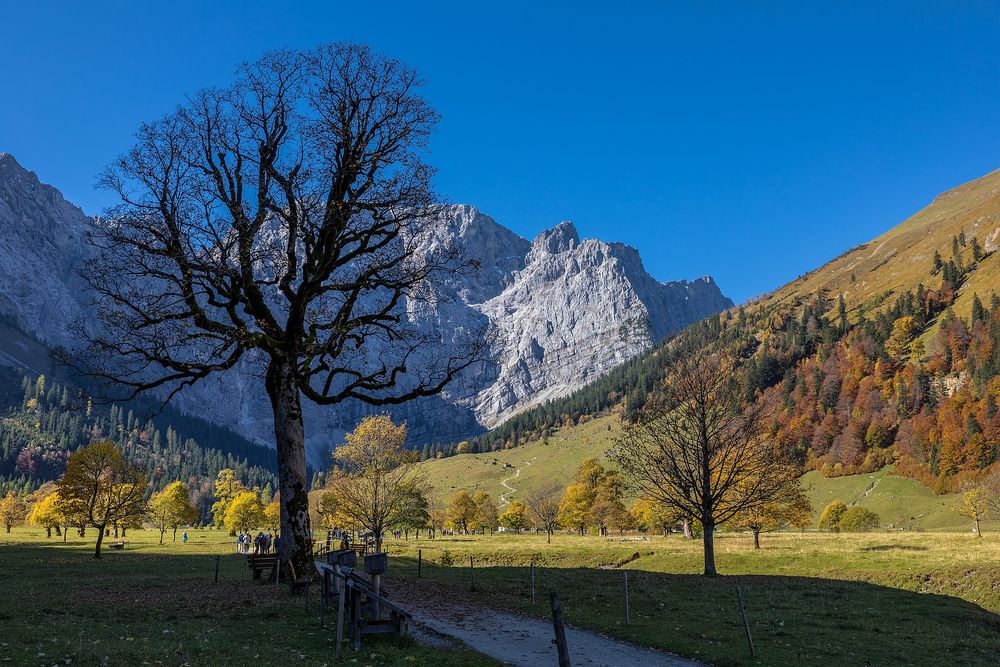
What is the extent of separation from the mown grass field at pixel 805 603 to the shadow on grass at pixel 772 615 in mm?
51

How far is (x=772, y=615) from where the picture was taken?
71.9 feet

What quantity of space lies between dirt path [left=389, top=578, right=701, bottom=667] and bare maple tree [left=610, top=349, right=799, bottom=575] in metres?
19.7

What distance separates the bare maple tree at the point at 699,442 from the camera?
126 feet

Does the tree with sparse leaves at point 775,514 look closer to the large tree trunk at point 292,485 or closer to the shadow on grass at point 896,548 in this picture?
the shadow on grass at point 896,548

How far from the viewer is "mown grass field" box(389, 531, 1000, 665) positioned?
1642cm

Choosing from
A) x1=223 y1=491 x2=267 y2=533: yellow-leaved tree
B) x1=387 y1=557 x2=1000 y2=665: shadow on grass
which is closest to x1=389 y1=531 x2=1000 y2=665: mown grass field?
x1=387 y1=557 x2=1000 y2=665: shadow on grass

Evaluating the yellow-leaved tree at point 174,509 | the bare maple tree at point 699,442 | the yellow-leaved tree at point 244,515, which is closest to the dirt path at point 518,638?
the bare maple tree at point 699,442

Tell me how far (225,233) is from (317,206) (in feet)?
10.4

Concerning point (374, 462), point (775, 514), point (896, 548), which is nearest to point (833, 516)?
point (775, 514)

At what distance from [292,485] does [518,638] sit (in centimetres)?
869

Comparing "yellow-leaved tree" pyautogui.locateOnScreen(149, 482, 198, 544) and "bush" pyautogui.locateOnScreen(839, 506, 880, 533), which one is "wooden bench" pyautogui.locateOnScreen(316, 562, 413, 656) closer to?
"yellow-leaved tree" pyautogui.locateOnScreen(149, 482, 198, 544)

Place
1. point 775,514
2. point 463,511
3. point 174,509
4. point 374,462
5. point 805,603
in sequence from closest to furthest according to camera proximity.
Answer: point 805,603 → point 374,462 → point 775,514 → point 174,509 → point 463,511

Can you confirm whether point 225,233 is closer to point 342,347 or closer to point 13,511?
point 342,347

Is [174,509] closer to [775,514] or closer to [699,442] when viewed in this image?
[775,514]
